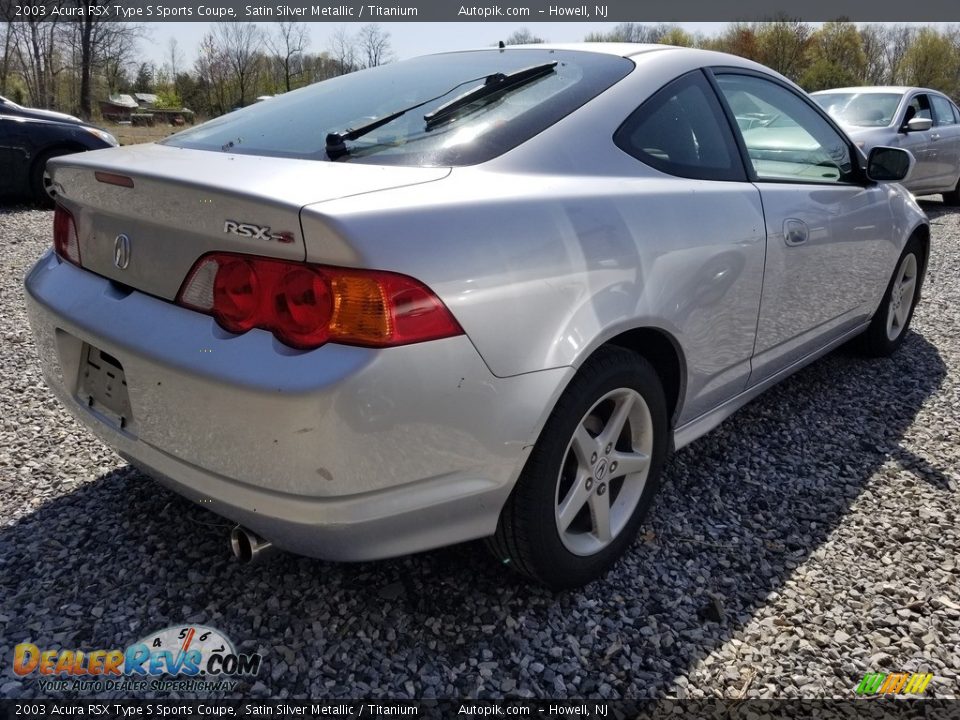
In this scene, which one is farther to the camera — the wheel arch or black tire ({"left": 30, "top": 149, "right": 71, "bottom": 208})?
black tire ({"left": 30, "top": 149, "right": 71, "bottom": 208})

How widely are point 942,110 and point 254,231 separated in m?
11.4

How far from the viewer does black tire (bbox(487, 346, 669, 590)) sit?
1836 millimetres

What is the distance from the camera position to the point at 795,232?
8.83ft

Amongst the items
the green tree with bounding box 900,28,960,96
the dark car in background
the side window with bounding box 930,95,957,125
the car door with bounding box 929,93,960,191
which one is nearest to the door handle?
the dark car in background

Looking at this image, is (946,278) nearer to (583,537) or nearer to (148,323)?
(583,537)

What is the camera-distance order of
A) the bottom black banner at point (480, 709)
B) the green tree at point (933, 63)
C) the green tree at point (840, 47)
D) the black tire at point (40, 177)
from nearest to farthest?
the bottom black banner at point (480, 709) < the black tire at point (40, 177) < the green tree at point (933, 63) < the green tree at point (840, 47)

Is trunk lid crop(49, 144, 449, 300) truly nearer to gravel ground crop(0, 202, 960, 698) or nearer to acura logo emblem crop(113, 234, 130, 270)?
acura logo emblem crop(113, 234, 130, 270)

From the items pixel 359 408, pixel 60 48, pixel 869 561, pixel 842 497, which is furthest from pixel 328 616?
pixel 60 48

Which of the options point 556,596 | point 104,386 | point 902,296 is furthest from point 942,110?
point 104,386

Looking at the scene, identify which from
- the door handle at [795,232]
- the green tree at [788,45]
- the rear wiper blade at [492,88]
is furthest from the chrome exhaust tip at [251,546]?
the green tree at [788,45]

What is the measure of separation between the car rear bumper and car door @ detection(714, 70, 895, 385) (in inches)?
52.5

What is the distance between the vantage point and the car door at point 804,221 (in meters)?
2.65

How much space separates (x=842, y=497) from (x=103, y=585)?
2.47m

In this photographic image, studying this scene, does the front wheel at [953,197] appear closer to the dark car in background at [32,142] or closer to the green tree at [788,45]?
the dark car in background at [32,142]
